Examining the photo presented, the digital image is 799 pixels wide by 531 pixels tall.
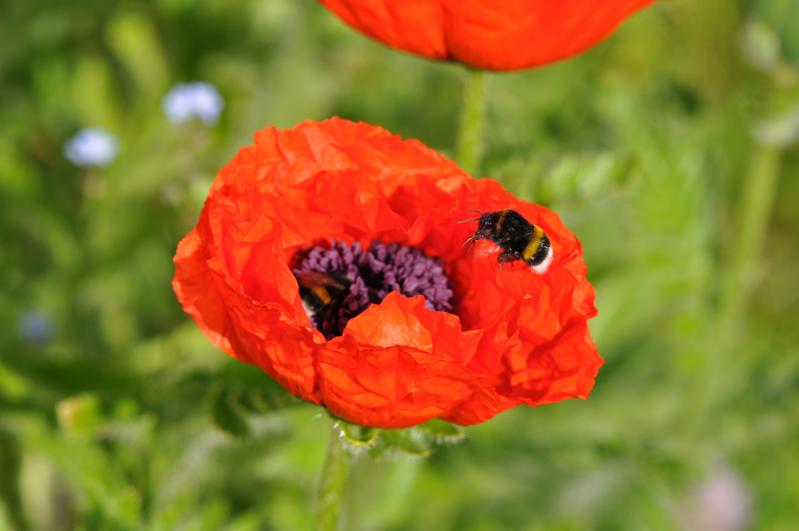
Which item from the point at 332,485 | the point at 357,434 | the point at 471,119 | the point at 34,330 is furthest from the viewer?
the point at 34,330

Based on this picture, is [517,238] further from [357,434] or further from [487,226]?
[357,434]

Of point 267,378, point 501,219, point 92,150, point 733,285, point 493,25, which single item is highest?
point 493,25

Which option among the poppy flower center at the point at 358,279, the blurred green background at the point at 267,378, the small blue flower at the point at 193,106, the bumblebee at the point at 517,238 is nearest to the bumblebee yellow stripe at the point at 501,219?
the bumblebee at the point at 517,238

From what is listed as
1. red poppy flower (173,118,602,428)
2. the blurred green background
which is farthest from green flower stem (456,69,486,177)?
red poppy flower (173,118,602,428)

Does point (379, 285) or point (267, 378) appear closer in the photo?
point (379, 285)

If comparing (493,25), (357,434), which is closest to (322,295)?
(357,434)

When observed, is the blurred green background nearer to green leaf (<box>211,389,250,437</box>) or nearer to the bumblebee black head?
green leaf (<box>211,389,250,437</box>)

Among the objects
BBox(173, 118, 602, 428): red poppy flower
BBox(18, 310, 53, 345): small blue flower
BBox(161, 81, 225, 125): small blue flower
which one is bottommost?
BBox(18, 310, 53, 345): small blue flower
